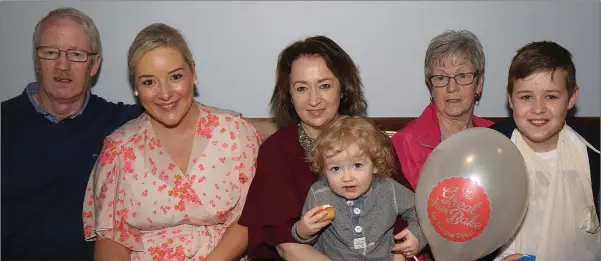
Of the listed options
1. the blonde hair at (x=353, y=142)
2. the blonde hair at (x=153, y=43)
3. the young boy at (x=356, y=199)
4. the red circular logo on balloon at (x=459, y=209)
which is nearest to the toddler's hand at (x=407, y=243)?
the young boy at (x=356, y=199)

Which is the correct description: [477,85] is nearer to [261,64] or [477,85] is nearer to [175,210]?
[261,64]

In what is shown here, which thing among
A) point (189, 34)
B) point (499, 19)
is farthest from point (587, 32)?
point (189, 34)

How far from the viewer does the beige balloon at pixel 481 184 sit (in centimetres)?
208

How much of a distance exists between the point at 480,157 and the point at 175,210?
1213 millimetres

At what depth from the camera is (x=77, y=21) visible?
2643mm

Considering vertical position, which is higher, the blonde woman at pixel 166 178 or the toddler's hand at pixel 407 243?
the blonde woman at pixel 166 178

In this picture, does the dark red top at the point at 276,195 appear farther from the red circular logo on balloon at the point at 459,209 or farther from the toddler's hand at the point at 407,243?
the red circular logo on balloon at the point at 459,209

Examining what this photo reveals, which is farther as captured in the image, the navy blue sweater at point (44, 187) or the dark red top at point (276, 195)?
the navy blue sweater at point (44, 187)

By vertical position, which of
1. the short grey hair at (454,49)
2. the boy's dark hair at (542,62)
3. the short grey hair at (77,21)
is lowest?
the boy's dark hair at (542,62)

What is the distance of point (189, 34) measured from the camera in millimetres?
2965

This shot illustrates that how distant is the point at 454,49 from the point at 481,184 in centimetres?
80

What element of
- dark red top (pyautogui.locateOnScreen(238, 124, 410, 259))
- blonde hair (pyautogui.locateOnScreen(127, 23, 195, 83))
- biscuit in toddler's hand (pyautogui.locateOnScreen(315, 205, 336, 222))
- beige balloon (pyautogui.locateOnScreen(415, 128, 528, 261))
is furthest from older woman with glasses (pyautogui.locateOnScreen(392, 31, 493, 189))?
blonde hair (pyautogui.locateOnScreen(127, 23, 195, 83))

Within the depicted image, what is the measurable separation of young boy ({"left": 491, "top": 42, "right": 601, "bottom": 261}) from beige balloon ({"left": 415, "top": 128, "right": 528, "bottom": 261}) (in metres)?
0.21

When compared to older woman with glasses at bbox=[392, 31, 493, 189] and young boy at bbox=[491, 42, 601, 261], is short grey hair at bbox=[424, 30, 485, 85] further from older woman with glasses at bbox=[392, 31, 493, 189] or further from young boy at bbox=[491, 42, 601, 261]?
young boy at bbox=[491, 42, 601, 261]
